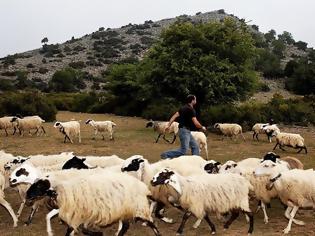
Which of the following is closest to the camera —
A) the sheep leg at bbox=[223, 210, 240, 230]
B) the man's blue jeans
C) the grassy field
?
the sheep leg at bbox=[223, 210, 240, 230]

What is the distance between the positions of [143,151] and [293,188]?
11.2 metres

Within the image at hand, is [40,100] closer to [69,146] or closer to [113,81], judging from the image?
[113,81]

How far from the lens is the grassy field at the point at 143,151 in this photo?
8.39 metres

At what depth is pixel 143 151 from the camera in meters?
19.0

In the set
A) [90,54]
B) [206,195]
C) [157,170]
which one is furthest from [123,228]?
[90,54]

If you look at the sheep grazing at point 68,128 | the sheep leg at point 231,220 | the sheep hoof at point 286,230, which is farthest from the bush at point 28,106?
the sheep hoof at point 286,230

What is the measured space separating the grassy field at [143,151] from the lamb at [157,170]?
488 mm

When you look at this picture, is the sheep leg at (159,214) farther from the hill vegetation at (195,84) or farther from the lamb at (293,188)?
the hill vegetation at (195,84)

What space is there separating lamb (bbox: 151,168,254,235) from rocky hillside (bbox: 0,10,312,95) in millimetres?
58818

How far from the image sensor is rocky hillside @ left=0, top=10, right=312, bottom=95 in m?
73.1

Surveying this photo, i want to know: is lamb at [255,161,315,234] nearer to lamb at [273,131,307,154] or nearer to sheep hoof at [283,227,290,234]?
sheep hoof at [283,227,290,234]

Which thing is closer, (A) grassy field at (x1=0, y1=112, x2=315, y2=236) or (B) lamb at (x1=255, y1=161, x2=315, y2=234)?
(B) lamb at (x1=255, y1=161, x2=315, y2=234)

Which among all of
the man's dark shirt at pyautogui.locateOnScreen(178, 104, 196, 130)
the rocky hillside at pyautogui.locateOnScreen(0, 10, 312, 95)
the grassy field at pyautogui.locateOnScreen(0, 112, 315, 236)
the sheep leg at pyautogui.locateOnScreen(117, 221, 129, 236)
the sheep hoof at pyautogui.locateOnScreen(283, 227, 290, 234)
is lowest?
the grassy field at pyautogui.locateOnScreen(0, 112, 315, 236)

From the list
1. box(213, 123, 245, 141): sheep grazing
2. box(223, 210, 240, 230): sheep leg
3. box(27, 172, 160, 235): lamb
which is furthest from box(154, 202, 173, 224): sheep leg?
box(213, 123, 245, 141): sheep grazing
